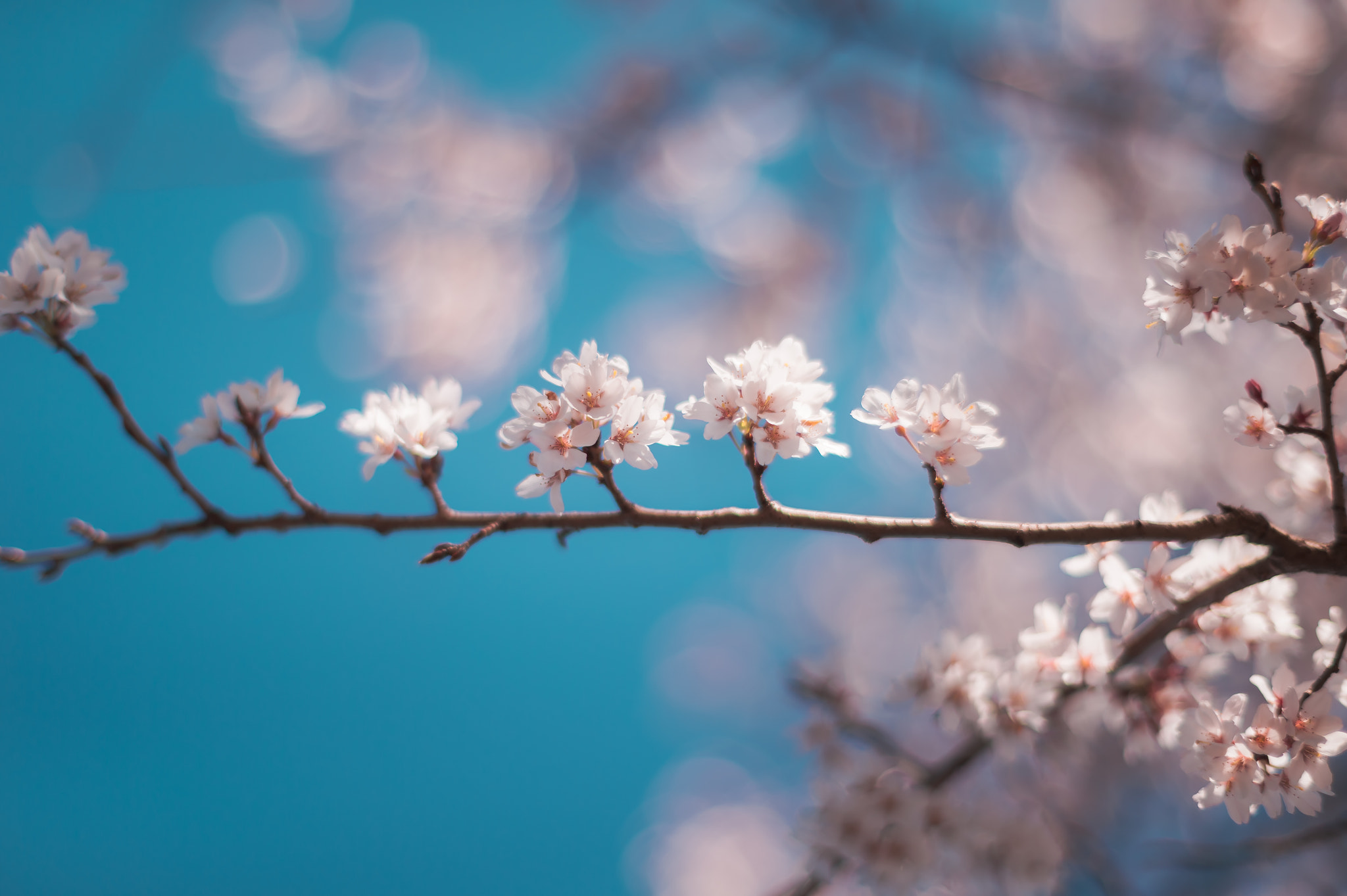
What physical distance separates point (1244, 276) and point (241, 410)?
4.04 feet

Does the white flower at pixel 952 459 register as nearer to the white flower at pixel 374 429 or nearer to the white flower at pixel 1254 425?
the white flower at pixel 1254 425

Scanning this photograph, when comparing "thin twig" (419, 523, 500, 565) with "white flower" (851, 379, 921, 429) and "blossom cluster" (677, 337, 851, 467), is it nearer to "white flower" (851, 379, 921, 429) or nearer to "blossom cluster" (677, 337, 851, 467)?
"blossom cluster" (677, 337, 851, 467)

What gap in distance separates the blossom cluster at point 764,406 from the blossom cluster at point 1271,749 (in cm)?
56

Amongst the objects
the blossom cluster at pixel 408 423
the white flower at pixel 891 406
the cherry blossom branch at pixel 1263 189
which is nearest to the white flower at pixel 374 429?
the blossom cluster at pixel 408 423

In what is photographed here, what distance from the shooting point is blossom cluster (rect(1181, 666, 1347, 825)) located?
768mm

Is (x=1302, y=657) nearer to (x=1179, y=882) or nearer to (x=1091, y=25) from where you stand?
(x=1179, y=882)

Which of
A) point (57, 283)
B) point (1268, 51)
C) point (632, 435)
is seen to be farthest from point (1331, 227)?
point (1268, 51)

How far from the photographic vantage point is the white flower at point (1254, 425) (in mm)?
847

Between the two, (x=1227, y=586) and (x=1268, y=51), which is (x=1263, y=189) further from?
(x=1268, y=51)

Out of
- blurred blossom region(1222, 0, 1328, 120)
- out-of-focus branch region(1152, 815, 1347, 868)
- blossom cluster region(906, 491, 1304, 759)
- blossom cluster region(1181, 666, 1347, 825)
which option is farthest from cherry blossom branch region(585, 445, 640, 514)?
blurred blossom region(1222, 0, 1328, 120)

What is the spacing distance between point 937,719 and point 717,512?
897mm

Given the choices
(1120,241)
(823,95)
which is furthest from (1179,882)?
(823,95)

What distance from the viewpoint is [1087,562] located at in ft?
3.21

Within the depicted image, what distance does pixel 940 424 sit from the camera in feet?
2.63
